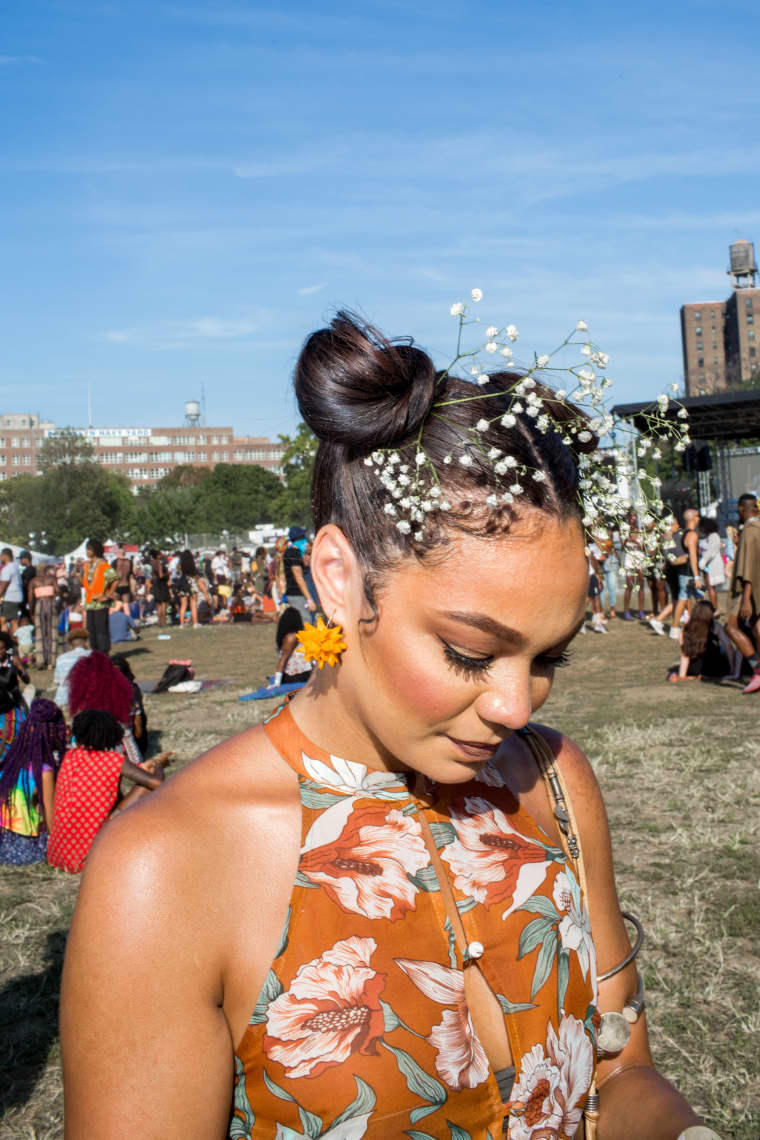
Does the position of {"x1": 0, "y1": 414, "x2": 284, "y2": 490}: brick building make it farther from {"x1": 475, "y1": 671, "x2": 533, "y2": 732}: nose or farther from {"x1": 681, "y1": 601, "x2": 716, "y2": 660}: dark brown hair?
{"x1": 475, "y1": 671, "x2": 533, "y2": 732}: nose

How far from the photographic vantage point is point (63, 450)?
84.2m

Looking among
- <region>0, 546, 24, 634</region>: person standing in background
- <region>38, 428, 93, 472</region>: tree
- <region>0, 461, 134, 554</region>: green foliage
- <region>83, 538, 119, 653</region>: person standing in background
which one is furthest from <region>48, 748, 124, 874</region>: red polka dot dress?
<region>38, 428, 93, 472</region>: tree

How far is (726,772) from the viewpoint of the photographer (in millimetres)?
7934

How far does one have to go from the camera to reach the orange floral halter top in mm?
1487

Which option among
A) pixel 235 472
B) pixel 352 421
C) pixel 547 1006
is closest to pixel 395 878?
pixel 547 1006

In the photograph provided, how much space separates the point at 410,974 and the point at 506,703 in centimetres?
45

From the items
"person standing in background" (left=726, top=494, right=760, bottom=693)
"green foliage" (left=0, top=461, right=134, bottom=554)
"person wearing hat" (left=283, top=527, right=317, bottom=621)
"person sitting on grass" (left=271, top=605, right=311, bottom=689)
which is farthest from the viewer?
"green foliage" (left=0, top=461, right=134, bottom=554)

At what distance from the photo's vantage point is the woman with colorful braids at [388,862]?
148 cm

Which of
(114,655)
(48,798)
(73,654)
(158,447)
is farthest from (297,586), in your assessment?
(158,447)

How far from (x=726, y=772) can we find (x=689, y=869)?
7.25 ft

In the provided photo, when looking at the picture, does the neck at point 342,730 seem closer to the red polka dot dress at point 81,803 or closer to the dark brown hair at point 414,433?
the dark brown hair at point 414,433

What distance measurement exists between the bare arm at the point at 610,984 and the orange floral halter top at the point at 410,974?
0.11m

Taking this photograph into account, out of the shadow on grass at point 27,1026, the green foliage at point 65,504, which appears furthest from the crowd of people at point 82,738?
the green foliage at point 65,504

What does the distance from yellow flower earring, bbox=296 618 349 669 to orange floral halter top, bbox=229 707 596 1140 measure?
15cm
